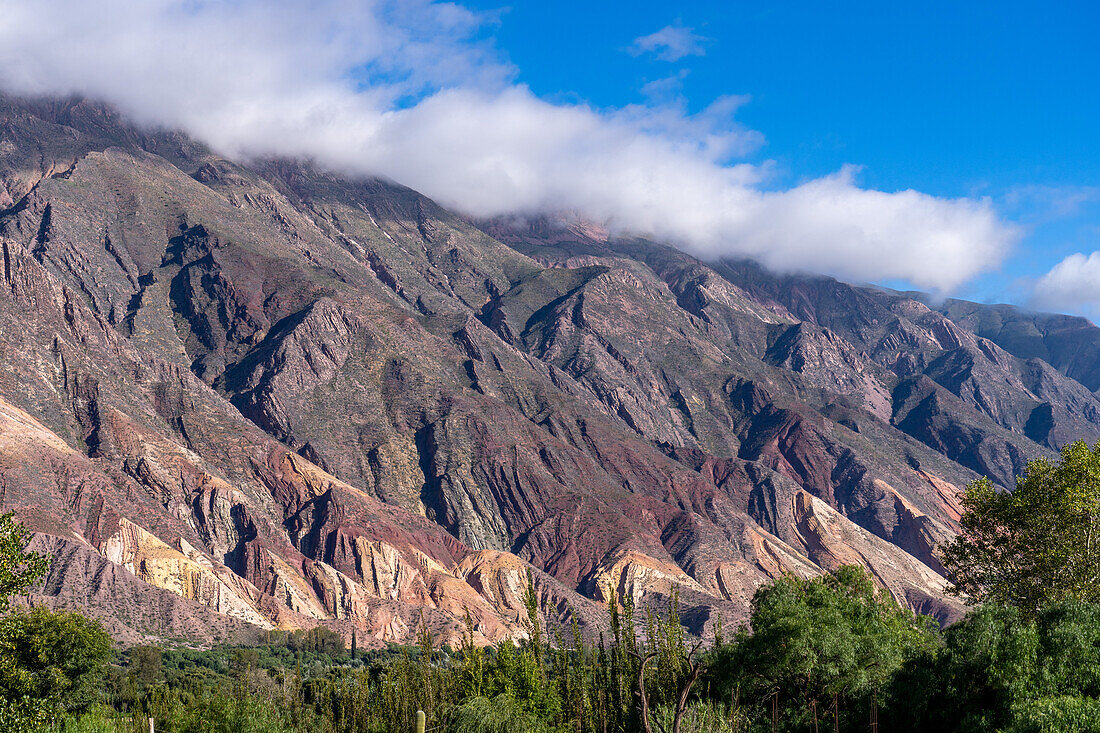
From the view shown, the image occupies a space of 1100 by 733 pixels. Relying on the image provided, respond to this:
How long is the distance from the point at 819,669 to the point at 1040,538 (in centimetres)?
1385

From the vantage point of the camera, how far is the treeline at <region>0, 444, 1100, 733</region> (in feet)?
107

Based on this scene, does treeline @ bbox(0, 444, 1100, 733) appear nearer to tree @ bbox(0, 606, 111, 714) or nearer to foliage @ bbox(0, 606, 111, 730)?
foliage @ bbox(0, 606, 111, 730)

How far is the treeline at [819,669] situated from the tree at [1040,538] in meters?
0.09

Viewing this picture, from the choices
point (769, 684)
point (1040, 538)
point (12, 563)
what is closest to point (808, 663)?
point (769, 684)

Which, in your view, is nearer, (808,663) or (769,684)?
(808,663)

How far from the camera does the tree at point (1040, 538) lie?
4591cm

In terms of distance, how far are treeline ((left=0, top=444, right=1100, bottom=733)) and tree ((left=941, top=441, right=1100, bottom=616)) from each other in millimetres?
88

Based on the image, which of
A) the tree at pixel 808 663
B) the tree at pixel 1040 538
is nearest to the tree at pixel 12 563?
the tree at pixel 808 663

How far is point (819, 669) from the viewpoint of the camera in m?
43.2

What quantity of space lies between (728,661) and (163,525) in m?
150

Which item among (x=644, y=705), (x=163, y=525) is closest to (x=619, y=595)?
(x=163, y=525)

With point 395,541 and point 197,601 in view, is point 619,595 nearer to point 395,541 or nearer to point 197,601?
point 395,541

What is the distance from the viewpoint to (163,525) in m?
175

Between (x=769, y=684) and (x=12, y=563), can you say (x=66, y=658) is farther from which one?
(x=769, y=684)
